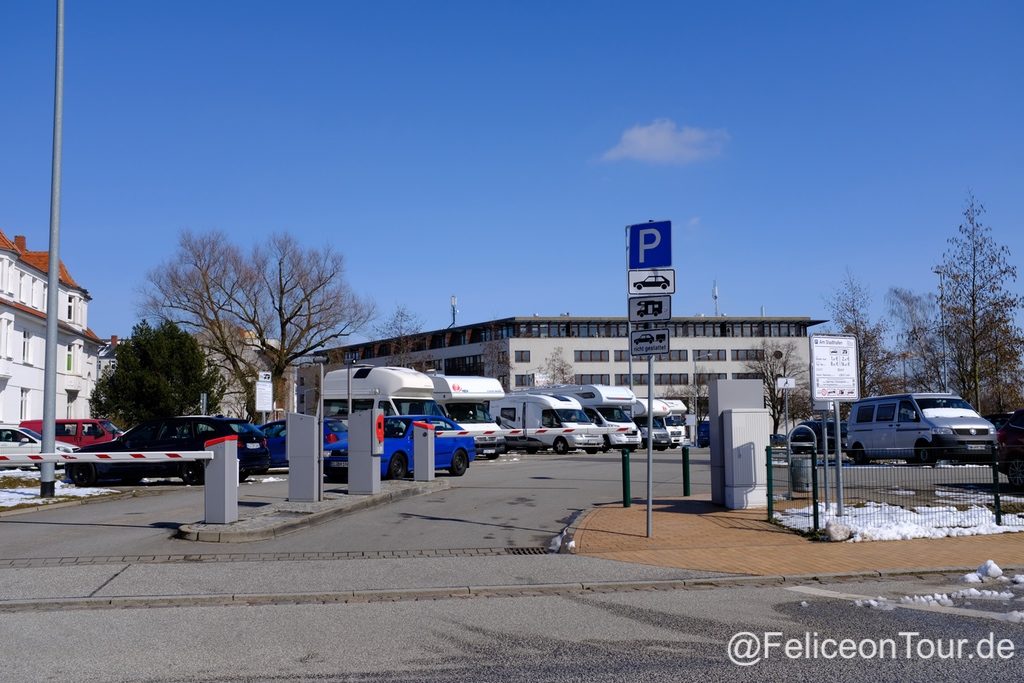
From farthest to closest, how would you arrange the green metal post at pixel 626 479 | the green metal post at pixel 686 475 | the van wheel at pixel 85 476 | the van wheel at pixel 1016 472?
1. the van wheel at pixel 85 476
2. the green metal post at pixel 686 475
3. the green metal post at pixel 626 479
4. the van wheel at pixel 1016 472

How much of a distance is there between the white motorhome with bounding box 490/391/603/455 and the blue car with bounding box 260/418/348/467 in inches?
615

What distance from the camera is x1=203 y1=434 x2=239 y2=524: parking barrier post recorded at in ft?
42.9

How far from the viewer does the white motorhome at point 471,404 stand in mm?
35156

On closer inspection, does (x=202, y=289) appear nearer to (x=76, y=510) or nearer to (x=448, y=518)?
(x=76, y=510)

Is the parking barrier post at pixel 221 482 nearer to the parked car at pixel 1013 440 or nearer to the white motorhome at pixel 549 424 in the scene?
the parked car at pixel 1013 440

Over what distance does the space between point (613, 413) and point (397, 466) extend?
24388mm

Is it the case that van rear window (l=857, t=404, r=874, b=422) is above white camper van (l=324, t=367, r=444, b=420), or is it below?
below

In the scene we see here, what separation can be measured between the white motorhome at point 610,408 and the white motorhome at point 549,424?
1.31 meters

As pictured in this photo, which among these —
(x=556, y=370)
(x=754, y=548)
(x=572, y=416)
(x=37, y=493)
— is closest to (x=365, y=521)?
(x=754, y=548)

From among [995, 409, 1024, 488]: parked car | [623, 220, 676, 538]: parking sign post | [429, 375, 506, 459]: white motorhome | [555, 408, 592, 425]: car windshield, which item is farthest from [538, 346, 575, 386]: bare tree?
[623, 220, 676, 538]: parking sign post

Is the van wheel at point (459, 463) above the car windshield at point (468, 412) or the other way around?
A: the other way around

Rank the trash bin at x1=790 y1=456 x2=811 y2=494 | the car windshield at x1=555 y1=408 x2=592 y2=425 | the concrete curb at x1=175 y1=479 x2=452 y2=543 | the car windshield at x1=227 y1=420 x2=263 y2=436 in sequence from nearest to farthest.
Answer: the concrete curb at x1=175 y1=479 x2=452 y2=543 < the trash bin at x1=790 y1=456 x2=811 y2=494 < the car windshield at x1=227 y1=420 x2=263 y2=436 < the car windshield at x1=555 y1=408 x2=592 y2=425

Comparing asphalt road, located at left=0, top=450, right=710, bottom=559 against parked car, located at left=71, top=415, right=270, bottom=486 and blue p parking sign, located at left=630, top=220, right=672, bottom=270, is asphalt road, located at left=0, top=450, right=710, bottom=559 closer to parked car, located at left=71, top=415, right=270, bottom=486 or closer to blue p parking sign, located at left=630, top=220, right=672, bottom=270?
parked car, located at left=71, top=415, right=270, bottom=486

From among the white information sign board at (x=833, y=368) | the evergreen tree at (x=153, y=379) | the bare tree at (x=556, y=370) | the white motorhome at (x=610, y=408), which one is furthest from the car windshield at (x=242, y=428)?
the bare tree at (x=556, y=370)
